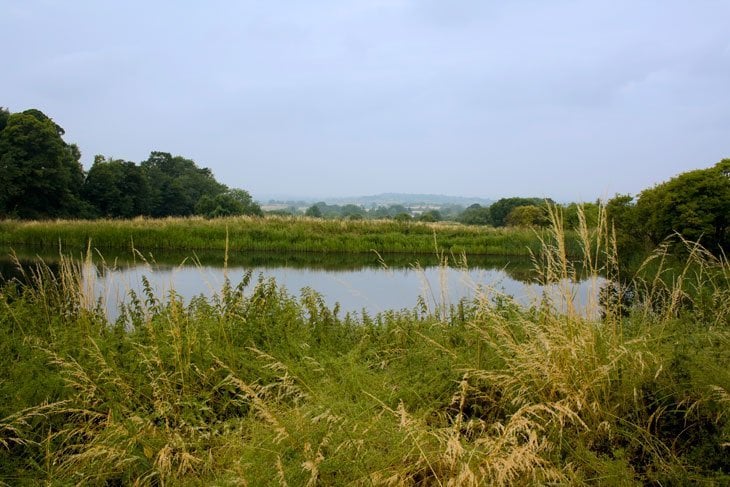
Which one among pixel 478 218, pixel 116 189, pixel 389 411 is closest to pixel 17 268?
pixel 389 411

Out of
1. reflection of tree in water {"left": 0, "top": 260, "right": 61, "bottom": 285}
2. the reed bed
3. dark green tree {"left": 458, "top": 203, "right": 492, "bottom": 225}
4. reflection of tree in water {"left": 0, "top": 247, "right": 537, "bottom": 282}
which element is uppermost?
dark green tree {"left": 458, "top": 203, "right": 492, "bottom": 225}

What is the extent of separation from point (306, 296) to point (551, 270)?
2.63m

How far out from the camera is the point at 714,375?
2785 millimetres

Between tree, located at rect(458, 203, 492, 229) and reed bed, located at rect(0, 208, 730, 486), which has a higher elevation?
tree, located at rect(458, 203, 492, 229)

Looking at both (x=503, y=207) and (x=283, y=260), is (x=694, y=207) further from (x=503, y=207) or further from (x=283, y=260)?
(x=503, y=207)

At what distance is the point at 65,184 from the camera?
1449 inches

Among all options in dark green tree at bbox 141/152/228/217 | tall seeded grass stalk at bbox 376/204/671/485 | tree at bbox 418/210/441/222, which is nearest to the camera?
tall seeded grass stalk at bbox 376/204/671/485

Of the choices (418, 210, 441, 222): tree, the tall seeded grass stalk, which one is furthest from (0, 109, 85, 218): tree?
the tall seeded grass stalk

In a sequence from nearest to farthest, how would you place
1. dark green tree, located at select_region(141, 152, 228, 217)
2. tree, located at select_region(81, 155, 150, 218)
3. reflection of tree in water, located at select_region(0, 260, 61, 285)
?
reflection of tree in water, located at select_region(0, 260, 61, 285)
tree, located at select_region(81, 155, 150, 218)
dark green tree, located at select_region(141, 152, 228, 217)

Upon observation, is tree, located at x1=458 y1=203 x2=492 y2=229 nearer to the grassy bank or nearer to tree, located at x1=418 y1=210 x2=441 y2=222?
tree, located at x1=418 y1=210 x2=441 y2=222

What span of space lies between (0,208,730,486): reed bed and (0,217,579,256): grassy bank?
66.1 feet

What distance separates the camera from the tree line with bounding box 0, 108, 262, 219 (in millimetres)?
34531

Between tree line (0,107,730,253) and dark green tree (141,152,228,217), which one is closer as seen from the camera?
tree line (0,107,730,253)

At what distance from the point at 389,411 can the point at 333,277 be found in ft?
25.5
